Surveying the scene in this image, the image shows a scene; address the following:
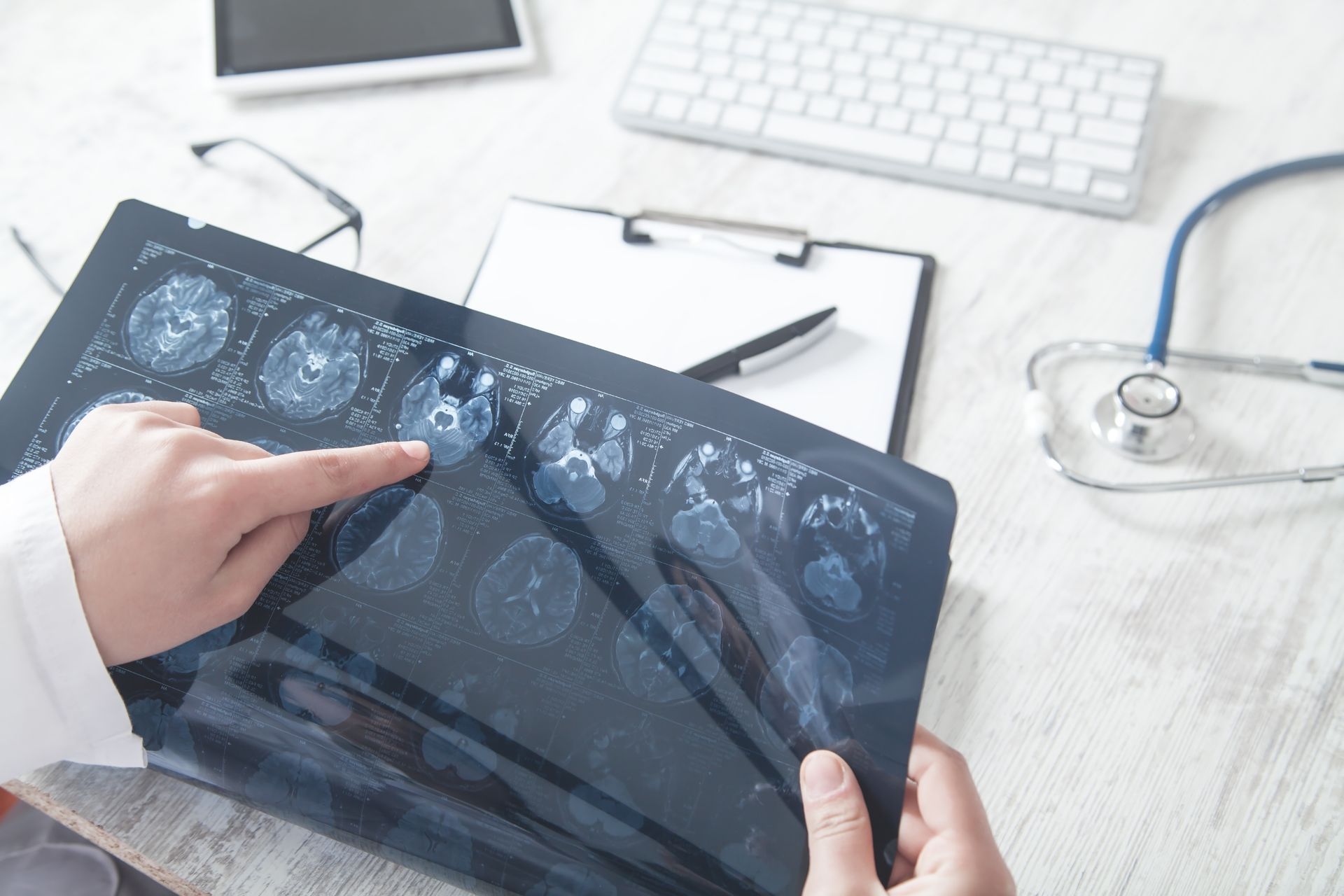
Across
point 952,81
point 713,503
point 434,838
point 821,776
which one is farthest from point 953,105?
point 434,838

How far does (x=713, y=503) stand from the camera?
54cm

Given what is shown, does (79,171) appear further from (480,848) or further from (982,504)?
(982,504)

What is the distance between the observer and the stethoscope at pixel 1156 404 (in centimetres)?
65

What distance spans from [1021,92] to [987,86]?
28 millimetres

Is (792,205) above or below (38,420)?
above

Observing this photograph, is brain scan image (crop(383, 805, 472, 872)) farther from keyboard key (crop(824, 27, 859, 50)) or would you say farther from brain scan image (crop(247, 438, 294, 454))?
keyboard key (crop(824, 27, 859, 50))

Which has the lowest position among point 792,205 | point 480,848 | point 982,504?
point 480,848

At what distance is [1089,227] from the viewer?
30.3 inches

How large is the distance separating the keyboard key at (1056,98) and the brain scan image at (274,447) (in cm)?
64

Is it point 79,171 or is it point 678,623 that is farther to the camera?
point 79,171

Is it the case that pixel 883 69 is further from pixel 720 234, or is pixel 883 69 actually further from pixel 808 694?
pixel 808 694

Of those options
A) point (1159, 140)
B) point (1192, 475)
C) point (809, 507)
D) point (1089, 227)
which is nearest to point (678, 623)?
point (809, 507)

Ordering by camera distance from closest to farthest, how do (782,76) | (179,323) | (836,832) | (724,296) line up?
(836,832), (179,323), (724,296), (782,76)

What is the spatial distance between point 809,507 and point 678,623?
0.10 m
